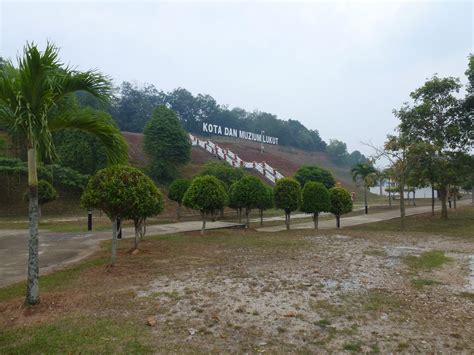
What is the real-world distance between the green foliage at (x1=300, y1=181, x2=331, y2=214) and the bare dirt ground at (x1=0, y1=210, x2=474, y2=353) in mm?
7071

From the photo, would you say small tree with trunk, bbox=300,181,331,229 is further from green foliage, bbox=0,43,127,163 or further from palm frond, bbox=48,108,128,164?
green foliage, bbox=0,43,127,163

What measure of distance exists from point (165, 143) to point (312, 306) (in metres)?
27.3

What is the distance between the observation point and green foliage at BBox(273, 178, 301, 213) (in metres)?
16.2

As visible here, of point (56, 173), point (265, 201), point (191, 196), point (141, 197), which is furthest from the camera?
point (56, 173)

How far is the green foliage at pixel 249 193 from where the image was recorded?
659 inches

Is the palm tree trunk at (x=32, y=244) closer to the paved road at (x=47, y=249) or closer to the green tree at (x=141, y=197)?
the paved road at (x=47, y=249)

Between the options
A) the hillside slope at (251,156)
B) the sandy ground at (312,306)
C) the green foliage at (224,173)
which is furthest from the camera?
the hillside slope at (251,156)

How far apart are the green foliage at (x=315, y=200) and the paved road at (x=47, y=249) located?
7.11m

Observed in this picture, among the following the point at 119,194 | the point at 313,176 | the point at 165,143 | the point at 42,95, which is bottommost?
the point at 119,194

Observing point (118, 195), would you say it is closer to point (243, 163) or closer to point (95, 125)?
point (95, 125)

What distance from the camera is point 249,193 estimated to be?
1677 centimetres

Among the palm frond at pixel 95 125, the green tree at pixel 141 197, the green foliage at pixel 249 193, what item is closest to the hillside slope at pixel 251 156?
the green tree at pixel 141 197

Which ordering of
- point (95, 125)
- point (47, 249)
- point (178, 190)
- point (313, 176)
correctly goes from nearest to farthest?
point (95, 125) → point (47, 249) → point (178, 190) → point (313, 176)

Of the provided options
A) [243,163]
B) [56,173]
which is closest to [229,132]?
[243,163]
